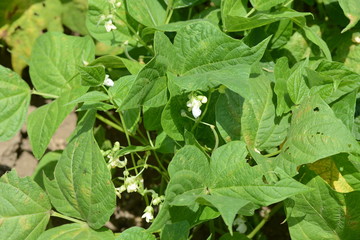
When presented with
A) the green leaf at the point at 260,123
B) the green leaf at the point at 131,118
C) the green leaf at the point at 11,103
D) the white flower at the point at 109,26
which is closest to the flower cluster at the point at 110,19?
the white flower at the point at 109,26

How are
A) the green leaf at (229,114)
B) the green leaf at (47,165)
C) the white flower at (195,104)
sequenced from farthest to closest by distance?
the green leaf at (47,165), the green leaf at (229,114), the white flower at (195,104)

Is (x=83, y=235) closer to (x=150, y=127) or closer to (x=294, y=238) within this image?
(x=150, y=127)

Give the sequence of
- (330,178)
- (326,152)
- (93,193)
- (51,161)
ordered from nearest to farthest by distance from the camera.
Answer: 1. (326,152)
2. (93,193)
3. (330,178)
4. (51,161)

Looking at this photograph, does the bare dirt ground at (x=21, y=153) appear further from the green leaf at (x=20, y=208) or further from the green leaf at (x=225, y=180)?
the green leaf at (x=225, y=180)

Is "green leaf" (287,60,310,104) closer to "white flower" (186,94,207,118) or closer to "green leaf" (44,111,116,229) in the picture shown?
"white flower" (186,94,207,118)

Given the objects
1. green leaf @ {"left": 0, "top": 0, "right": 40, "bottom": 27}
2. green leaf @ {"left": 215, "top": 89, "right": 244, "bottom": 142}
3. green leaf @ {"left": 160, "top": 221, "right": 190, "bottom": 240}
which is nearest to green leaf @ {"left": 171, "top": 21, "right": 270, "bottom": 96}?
green leaf @ {"left": 215, "top": 89, "right": 244, "bottom": 142}

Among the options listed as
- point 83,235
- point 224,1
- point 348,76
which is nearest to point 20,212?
point 83,235

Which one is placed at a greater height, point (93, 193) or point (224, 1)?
point (224, 1)

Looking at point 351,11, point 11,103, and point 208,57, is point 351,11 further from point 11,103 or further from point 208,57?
point 11,103

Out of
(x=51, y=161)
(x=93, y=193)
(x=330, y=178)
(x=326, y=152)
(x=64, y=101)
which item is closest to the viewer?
(x=326, y=152)
